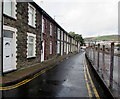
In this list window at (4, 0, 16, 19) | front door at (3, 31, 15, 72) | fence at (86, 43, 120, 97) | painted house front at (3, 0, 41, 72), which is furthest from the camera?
window at (4, 0, 16, 19)

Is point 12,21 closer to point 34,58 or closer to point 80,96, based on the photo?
point 34,58

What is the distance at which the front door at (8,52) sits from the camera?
350 inches

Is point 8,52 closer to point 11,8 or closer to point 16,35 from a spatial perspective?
point 16,35

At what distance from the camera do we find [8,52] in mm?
9344

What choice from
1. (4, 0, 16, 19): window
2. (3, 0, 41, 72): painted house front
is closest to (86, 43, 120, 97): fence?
(3, 0, 41, 72): painted house front

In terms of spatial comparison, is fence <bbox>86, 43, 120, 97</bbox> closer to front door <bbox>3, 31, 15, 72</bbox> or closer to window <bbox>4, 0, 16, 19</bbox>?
front door <bbox>3, 31, 15, 72</bbox>

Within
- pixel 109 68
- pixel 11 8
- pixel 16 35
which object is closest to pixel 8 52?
pixel 16 35

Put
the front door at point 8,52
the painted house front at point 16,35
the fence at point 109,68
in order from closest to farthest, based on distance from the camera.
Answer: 1. the fence at point 109,68
2. the front door at point 8,52
3. the painted house front at point 16,35

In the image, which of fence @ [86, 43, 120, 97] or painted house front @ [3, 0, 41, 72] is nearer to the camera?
fence @ [86, 43, 120, 97]

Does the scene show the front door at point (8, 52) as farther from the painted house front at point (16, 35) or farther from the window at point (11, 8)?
the window at point (11, 8)

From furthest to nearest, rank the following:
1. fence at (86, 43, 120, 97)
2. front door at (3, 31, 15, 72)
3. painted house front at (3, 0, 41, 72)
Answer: painted house front at (3, 0, 41, 72) < front door at (3, 31, 15, 72) < fence at (86, 43, 120, 97)

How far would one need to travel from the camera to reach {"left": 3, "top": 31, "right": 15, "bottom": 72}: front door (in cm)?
889

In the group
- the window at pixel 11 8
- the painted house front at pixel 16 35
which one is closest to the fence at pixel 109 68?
the painted house front at pixel 16 35

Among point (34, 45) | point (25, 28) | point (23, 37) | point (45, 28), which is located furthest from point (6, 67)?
point (45, 28)
